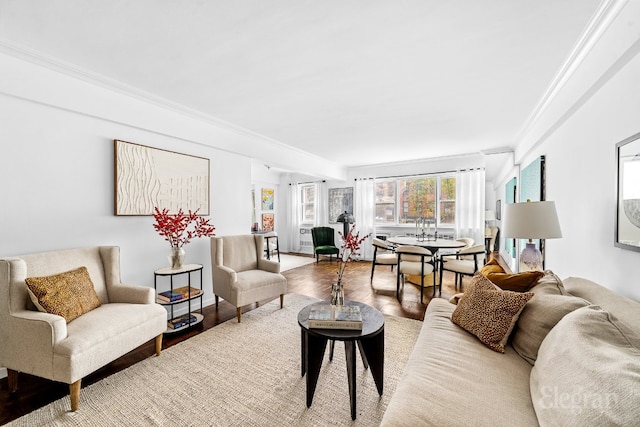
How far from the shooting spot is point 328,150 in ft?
17.9

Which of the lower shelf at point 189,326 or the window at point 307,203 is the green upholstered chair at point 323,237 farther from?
the lower shelf at point 189,326

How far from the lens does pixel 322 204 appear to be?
7816 mm

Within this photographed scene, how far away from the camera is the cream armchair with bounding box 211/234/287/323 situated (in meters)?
3.14

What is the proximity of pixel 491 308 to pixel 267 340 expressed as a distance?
1957 millimetres

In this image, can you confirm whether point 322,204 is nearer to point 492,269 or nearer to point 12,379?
point 492,269

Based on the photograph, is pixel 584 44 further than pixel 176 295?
No

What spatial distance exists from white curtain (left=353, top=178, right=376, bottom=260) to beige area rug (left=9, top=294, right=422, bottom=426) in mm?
4417

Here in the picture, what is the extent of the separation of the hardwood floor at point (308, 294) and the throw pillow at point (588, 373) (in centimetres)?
215

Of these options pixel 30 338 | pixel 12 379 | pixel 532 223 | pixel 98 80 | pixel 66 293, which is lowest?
pixel 12 379

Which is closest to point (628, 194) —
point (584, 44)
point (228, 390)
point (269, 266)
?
point (584, 44)

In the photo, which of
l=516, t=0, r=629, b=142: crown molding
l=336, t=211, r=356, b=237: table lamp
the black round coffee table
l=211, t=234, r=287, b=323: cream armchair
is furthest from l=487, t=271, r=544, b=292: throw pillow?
l=336, t=211, r=356, b=237: table lamp

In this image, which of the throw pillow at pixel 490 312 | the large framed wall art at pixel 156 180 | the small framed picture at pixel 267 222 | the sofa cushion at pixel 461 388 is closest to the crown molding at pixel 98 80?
the large framed wall art at pixel 156 180

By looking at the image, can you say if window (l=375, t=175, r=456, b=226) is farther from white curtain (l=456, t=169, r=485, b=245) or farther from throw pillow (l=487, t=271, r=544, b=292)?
throw pillow (l=487, t=271, r=544, b=292)

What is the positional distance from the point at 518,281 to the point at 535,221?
0.66 metres
